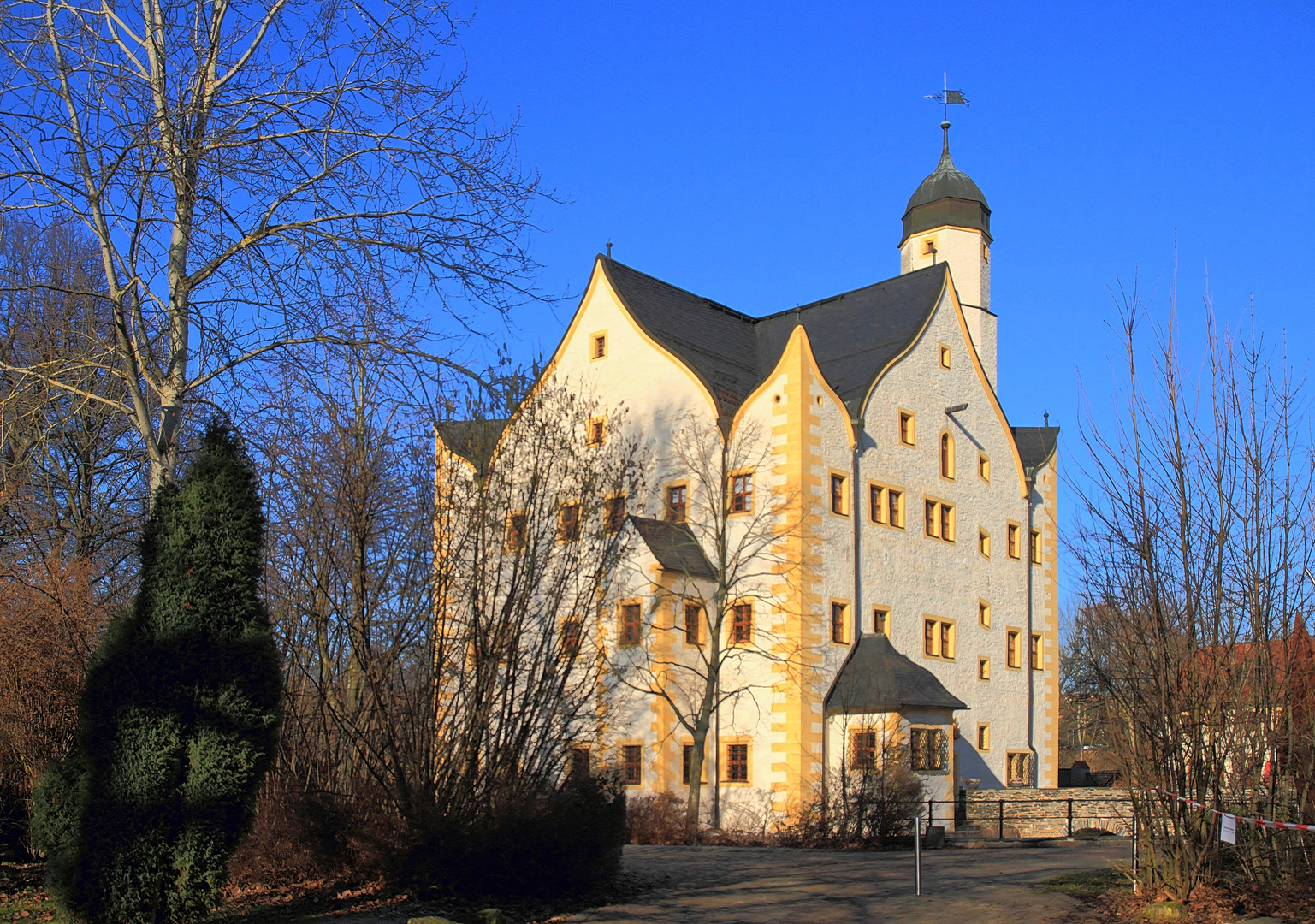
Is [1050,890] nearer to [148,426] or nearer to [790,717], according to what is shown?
[148,426]

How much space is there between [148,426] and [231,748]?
2.74 meters

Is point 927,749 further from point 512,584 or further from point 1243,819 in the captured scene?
point 512,584

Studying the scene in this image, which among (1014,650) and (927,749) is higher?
(1014,650)

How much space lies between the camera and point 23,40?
966 centimetres

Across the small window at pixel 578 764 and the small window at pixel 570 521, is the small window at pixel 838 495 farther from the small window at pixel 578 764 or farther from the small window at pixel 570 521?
→ the small window at pixel 570 521

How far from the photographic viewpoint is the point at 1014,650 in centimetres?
3659

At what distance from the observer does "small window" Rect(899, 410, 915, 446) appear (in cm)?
3275

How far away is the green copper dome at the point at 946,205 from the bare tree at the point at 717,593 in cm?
1558

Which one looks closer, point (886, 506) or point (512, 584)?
point (512, 584)

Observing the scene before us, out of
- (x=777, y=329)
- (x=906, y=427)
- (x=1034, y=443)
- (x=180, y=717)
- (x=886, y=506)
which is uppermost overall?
(x=777, y=329)

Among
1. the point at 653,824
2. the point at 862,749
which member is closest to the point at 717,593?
the point at 862,749

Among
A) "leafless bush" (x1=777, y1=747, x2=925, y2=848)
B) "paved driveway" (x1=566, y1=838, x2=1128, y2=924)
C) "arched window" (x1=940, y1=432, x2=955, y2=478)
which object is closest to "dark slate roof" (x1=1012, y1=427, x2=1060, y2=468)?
"arched window" (x1=940, y1=432, x2=955, y2=478)

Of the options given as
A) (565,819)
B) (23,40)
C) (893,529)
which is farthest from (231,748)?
(893,529)

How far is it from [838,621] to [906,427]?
19.5ft
